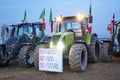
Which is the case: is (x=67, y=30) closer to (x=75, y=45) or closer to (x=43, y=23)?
(x=75, y=45)

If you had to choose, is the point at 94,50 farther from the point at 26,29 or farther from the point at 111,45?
the point at 26,29

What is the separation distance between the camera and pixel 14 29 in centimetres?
1458

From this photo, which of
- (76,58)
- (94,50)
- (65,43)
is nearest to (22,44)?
(65,43)

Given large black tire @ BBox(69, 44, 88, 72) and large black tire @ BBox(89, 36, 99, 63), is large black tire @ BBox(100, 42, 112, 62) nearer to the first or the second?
large black tire @ BBox(89, 36, 99, 63)

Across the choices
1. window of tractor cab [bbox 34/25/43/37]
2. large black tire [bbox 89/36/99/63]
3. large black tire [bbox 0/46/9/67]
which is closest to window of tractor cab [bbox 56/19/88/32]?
large black tire [bbox 89/36/99/63]

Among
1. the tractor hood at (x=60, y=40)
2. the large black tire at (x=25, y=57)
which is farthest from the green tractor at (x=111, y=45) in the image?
the large black tire at (x=25, y=57)

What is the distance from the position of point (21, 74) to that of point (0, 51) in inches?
99.2

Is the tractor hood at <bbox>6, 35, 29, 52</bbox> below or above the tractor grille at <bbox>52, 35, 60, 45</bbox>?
below

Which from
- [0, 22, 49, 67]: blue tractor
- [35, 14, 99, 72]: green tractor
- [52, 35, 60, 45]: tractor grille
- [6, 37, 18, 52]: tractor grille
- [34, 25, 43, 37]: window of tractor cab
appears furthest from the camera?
[34, 25, 43, 37]: window of tractor cab

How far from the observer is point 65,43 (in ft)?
36.6

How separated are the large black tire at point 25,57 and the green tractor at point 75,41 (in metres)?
1.52

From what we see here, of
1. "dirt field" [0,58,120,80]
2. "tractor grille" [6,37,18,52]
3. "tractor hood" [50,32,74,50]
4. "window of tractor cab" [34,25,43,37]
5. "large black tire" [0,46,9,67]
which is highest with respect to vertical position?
"window of tractor cab" [34,25,43,37]

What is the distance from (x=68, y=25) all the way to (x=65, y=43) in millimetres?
1545

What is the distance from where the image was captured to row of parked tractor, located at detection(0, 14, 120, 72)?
11.0m
